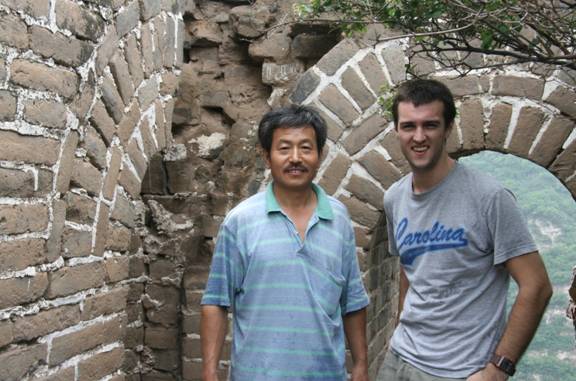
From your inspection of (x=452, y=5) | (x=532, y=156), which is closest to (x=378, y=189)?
(x=532, y=156)

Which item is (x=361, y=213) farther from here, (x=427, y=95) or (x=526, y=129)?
(x=427, y=95)

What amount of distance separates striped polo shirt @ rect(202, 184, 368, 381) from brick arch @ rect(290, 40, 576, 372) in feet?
4.70

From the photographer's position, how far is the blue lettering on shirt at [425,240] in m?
2.15

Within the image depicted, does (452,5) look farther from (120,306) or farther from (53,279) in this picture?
(120,306)

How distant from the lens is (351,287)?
93.0 inches

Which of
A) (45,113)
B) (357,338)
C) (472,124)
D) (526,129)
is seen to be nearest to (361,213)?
(472,124)

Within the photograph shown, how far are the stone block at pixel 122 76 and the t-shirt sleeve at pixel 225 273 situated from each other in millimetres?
1014

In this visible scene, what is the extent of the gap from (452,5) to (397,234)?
78 centimetres

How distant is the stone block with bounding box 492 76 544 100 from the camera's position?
345cm

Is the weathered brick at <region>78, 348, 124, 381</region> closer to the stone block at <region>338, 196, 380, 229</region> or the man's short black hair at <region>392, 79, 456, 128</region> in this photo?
the stone block at <region>338, 196, 380, 229</region>

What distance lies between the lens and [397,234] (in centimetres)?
237

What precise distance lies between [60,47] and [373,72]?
1.79m

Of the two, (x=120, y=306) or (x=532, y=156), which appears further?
(x=532, y=156)

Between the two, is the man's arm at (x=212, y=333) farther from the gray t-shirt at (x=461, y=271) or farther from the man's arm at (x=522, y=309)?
the man's arm at (x=522, y=309)
